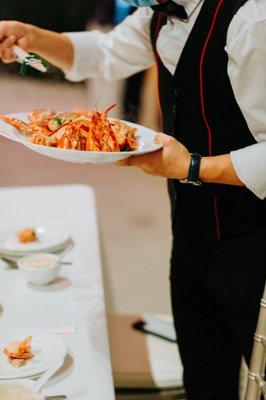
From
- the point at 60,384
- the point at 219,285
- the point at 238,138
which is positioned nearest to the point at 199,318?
the point at 219,285

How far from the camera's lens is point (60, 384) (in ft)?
4.14

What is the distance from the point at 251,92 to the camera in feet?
4.67

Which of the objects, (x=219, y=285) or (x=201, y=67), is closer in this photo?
(x=201, y=67)

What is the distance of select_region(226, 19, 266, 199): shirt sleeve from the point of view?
1.38m

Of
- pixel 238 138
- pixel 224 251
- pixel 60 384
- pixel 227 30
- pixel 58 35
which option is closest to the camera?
pixel 60 384

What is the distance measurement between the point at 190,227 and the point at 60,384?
25.9 inches

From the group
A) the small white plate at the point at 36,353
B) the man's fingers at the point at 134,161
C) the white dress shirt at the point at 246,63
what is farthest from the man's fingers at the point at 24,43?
the small white plate at the point at 36,353

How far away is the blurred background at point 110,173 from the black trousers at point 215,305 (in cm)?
40

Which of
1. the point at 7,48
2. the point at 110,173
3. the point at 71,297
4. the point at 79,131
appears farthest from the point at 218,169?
the point at 110,173

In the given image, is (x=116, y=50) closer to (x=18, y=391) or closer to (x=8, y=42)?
(x=8, y=42)


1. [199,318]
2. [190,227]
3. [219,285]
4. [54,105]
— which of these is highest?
[54,105]

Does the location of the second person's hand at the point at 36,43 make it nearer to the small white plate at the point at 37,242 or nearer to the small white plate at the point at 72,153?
the small white plate at the point at 72,153

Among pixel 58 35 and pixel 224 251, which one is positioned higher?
pixel 58 35

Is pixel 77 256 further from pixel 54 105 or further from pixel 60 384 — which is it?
pixel 60 384
